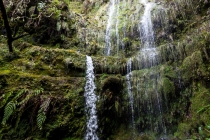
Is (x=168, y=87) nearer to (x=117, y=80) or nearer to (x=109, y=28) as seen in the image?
(x=117, y=80)

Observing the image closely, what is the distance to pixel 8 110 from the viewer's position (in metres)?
5.02

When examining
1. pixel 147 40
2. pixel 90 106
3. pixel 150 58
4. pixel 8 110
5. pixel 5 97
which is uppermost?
pixel 147 40

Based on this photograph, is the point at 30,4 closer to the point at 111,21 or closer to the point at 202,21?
the point at 111,21

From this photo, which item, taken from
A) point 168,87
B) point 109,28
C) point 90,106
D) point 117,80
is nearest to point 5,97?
point 90,106

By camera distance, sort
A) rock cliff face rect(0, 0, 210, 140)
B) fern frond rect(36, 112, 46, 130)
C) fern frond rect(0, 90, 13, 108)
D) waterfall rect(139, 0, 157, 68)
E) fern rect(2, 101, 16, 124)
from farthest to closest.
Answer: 1. waterfall rect(139, 0, 157, 68)
2. rock cliff face rect(0, 0, 210, 140)
3. fern frond rect(0, 90, 13, 108)
4. fern frond rect(36, 112, 46, 130)
5. fern rect(2, 101, 16, 124)

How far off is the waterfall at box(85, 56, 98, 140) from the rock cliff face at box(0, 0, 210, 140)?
15cm

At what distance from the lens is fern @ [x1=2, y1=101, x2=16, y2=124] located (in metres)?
4.91

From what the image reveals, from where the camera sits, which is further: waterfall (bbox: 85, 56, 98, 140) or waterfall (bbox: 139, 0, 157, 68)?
waterfall (bbox: 139, 0, 157, 68)

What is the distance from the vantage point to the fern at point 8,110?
4906 millimetres

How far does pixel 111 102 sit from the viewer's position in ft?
21.1

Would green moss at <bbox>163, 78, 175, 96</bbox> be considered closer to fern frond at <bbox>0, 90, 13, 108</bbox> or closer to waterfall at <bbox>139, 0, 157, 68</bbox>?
waterfall at <bbox>139, 0, 157, 68</bbox>

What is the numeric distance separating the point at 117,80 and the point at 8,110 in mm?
3501

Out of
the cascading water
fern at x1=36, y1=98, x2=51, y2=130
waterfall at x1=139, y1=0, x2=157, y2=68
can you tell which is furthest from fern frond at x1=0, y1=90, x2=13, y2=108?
waterfall at x1=139, y1=0, x2=157, y2=68

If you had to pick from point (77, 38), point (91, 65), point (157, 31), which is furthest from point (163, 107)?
point (77, 38)
